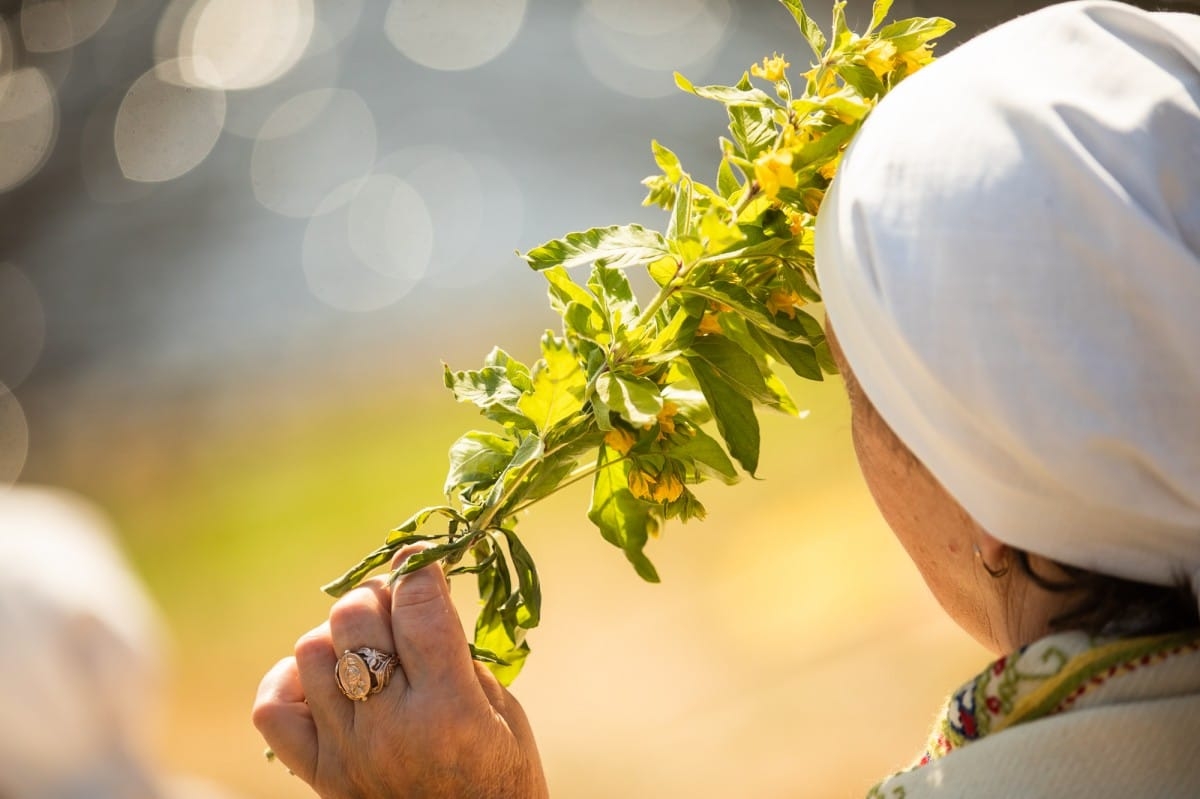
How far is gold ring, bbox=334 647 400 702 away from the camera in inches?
29.3

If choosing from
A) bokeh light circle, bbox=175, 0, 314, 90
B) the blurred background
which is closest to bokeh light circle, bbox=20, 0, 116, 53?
the blurred background

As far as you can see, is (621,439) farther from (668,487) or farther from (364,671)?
(364,671)

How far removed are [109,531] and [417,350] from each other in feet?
3.62

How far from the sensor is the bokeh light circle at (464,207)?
11.9 ft

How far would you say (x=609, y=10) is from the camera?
170 inches

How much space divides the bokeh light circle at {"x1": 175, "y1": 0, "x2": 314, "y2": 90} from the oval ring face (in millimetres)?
3749

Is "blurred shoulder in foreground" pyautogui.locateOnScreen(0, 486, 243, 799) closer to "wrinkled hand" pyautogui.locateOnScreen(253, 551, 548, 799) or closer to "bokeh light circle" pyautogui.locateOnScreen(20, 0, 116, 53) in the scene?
"wrinkled hand" pyautogui.locateOnScreen(253, 551, 548, 799)

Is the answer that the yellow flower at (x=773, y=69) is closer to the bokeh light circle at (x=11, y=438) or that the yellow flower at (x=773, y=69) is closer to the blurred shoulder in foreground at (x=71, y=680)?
the blurred shoulder in foreground at (x=71, y=680)

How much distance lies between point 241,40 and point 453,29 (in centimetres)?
86

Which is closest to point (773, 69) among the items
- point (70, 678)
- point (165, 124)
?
point (70, 678)

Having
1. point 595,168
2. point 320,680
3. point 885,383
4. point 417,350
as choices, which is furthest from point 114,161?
point 885,383

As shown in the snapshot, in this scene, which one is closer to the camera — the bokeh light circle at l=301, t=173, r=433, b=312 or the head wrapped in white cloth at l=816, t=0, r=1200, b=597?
the head wrapped in white cloth at l=816, t=0, r=1200, b=597

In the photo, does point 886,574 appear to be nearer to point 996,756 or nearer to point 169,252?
point 996,756

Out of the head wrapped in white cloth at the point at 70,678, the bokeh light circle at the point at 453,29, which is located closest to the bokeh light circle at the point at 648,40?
the bokeh light circle at the point at 453,29
